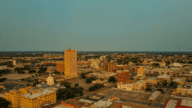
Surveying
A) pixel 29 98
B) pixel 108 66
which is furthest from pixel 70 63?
pixel 29 98

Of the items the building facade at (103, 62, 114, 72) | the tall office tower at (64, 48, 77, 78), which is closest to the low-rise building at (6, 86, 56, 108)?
the tall office tower at (64, 48, 77, 78)

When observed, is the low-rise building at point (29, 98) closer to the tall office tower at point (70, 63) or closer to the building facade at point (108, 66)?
the tall office tower at point (70, 63)

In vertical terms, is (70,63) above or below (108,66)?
above

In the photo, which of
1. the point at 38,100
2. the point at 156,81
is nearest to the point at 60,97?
the point at 38,100

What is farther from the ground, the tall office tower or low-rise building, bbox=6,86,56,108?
the tall office tower

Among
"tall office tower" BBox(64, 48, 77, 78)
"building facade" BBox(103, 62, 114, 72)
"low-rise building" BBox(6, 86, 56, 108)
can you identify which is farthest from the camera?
"building facade" BBox(103, 62, 114, 72)

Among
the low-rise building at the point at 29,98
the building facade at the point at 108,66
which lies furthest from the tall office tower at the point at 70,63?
the low-rise building at the point at 29,98

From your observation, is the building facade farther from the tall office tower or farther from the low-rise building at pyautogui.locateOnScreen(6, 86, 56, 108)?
the low-rise building at pyautogui.locateOnScreen(6, 86, 56, 108)

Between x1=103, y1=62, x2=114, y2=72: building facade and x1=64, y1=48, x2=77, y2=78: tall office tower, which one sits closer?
x1=64, y1=48, x2=77, y2=78: tall office tower

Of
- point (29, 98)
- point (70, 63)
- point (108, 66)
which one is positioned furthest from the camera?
point (108, 66)

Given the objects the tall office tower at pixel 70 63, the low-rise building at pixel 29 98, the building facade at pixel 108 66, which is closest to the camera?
the low-rise building at pixel 29 98

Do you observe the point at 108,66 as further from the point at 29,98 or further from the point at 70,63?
the point at 29,98

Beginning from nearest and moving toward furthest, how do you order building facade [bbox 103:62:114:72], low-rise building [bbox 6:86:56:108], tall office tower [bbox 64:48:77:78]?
low-rise building [bbox 6:86:56:108] < tall office tower [bbox 64:48:77:78] < building facade [bbox 103:62:114:72]
